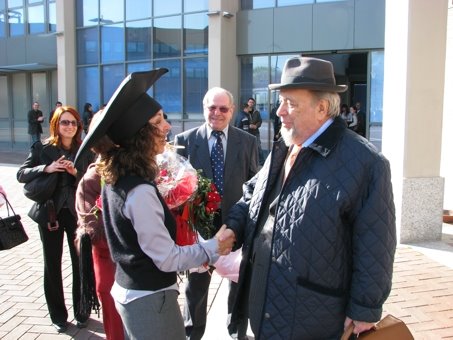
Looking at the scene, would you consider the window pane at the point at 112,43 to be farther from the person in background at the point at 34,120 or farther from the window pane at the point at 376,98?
the window pane at the point at 376,98

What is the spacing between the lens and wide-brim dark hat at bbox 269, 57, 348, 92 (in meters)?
2.10

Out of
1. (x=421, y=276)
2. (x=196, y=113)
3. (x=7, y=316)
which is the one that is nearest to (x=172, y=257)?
(x=7, y=316)

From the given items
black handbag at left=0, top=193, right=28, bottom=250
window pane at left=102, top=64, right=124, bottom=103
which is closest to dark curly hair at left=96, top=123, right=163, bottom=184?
black handbag at left=0, top=193, right=28, bottom=250

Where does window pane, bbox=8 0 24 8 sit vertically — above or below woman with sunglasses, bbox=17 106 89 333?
above

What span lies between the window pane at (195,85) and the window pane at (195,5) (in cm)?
160

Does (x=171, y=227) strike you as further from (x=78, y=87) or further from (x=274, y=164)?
(x=78, y=87)

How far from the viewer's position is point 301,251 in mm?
2062

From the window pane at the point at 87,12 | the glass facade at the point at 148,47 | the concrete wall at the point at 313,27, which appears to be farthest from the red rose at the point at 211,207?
the window pane at the point at 87,12

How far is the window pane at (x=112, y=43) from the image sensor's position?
55.6ft

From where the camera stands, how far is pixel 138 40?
16.6 meters

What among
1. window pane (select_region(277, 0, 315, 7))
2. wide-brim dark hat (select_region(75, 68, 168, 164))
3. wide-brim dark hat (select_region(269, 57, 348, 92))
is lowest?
wide-brim dark hat (select_region(75, 68, 168, 164))

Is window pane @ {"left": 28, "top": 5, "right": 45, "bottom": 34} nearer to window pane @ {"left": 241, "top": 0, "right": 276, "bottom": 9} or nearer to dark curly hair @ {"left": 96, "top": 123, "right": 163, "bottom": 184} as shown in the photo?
window pane @ {"left": 241, "top": 0, "right": 276, "bottom": 9}

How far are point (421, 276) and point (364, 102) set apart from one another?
32.0 feet

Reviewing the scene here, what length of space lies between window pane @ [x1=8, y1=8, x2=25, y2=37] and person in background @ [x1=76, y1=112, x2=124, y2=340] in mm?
19258
